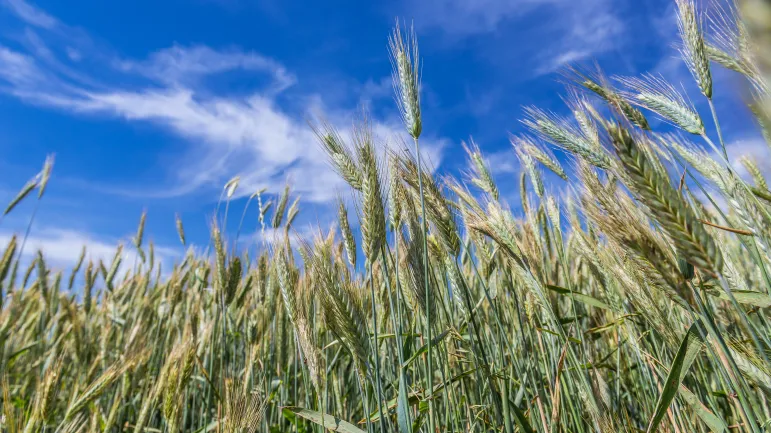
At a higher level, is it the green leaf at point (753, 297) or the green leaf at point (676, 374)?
the green leaf at point (753, 297)

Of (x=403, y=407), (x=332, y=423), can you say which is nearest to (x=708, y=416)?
(x=403, y=407)

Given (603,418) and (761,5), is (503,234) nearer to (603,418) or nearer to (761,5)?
(603,418)

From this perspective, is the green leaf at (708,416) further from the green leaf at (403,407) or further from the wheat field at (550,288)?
the green leaf at (403,407)

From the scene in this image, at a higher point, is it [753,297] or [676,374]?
[753,297]

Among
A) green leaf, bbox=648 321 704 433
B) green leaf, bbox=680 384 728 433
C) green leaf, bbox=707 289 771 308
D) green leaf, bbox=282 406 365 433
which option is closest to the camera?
green leaf, bbox=648 321 704 433

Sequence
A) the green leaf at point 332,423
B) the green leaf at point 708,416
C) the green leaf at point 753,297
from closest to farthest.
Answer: the green leaf at point 708,416
the green leaf at point 753,297
the green leaf at point 332,423

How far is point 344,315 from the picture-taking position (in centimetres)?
136

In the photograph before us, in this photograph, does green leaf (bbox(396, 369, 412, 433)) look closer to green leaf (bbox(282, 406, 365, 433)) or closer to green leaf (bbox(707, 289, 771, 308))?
green leaf (bbox(282, 406, 365, 433))

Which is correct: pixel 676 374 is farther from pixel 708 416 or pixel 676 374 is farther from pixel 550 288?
pixel 550 288

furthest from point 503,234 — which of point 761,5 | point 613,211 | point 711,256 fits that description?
point 761,5

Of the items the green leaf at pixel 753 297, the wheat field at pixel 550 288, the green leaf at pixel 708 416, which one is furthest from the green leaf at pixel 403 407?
the green leaf at pixel 753 297

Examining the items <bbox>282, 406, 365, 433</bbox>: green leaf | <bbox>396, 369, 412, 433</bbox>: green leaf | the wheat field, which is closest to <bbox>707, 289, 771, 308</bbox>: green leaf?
the wheat field

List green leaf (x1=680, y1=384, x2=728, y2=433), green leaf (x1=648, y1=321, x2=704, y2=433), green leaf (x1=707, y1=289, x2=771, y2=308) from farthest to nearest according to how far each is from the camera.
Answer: green leaf (x1=707, y1=289, x2=771, y2=308) → green leaf (x1=680, y1=384, x2=728, y2=433) → green leaf (x1=648, y1=321, x2=704, y2=433)

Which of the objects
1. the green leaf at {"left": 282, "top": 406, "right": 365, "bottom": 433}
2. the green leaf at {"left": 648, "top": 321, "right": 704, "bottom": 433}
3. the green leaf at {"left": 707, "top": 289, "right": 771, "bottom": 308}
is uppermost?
the green leaf at {"left": 707, "top": 289, "right": 771, "bottom": 308}
